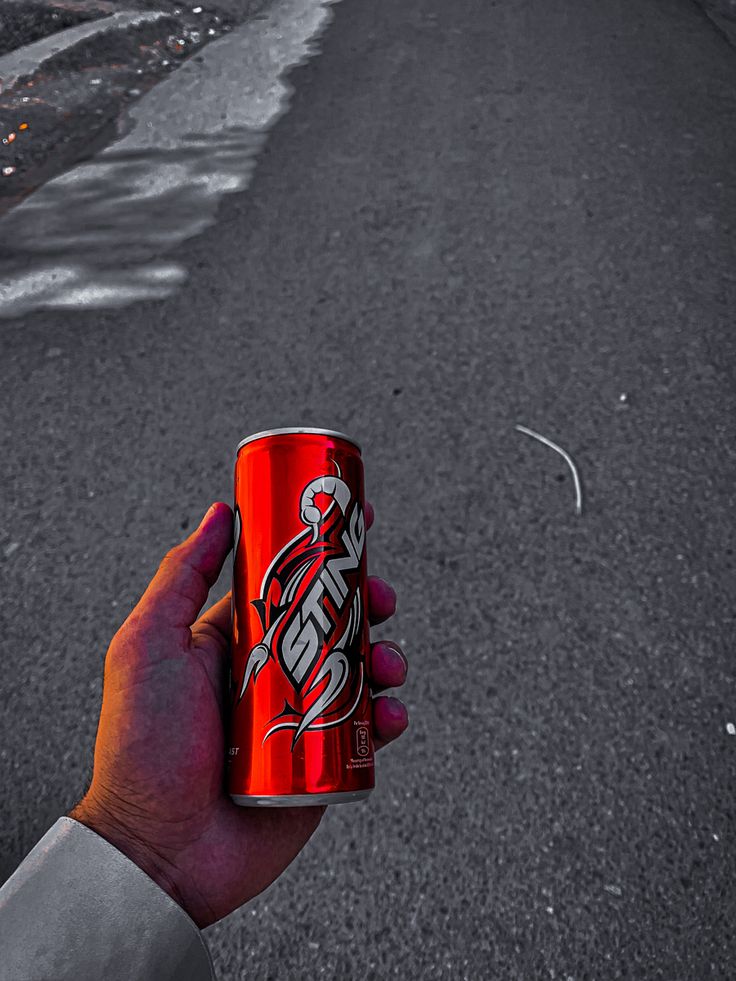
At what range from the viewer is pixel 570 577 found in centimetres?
173

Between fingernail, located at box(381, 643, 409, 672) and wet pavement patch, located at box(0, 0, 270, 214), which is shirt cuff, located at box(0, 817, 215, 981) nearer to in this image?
fingernail, located at box(381, 643, 409, 672)

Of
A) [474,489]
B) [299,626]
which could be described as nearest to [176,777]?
[299,626]

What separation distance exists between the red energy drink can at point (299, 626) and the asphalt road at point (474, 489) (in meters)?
0.45

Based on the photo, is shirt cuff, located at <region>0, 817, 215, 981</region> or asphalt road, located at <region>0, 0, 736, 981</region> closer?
shirt cuff, located at <region>0, 817, 215, 981</region>

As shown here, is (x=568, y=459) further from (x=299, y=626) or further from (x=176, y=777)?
(x=176, y=777)

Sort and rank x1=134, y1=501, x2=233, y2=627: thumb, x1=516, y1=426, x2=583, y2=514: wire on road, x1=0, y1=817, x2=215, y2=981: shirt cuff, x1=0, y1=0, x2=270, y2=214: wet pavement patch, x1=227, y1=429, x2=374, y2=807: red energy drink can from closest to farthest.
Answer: x1=0, y1=817, x2=215, y2=981: shirt cuff, x1=227, y1=429, x2=374, y2=807: red energy drink can, x1=134, y1=501, x2=233, y2=627: thumb, x1=516, y1=426, x2=583, y2=514: wire on road, x1=0, y1=0, x2=270, y2=214: wet pavement patch

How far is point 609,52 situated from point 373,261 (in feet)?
6.32

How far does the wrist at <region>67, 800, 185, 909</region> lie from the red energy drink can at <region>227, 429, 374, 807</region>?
168mm

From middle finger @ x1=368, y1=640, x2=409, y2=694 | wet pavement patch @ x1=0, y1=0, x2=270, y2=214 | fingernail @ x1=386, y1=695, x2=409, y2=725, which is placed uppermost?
wet pavement patch @ x1=0, y1=0, x2=270, y2=214

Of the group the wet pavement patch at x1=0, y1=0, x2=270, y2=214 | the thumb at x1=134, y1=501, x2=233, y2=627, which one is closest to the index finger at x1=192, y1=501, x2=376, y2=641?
the thumb at x1=134, y1=501, x2=233, y2=627

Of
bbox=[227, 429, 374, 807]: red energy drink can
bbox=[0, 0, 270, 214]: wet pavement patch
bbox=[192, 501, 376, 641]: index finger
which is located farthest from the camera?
bbox=[0, 0, 270, 214]: wet pavement patch

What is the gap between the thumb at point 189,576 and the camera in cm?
119

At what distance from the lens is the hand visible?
1101mm

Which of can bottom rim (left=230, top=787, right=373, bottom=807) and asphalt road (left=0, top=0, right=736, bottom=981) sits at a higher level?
can bottom rim (left=230, top=787, right=373, bottom=807)
